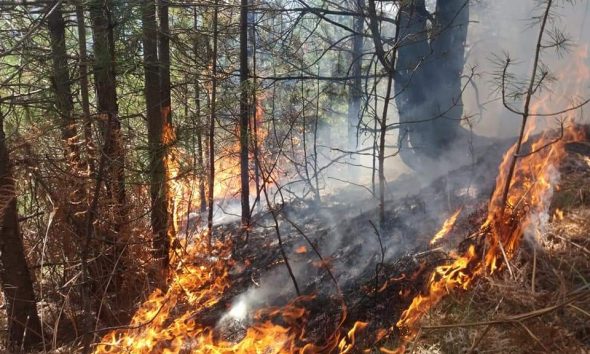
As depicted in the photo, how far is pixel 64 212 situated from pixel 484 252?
521 centimetres

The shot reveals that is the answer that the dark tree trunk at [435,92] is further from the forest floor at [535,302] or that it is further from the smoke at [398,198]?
the forest floor at [535,302]

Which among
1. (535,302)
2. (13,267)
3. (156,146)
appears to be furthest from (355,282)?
(13,267)

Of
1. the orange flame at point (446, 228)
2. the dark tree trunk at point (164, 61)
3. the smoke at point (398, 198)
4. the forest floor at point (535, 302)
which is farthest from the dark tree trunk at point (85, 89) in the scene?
the orange flame at point (446, 228)

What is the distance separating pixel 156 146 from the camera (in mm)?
A: 6887

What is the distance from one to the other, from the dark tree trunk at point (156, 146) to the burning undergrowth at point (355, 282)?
994 millimetres

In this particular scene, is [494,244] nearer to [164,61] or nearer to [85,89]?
[164,61]

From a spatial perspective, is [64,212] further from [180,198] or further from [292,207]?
[292,207]

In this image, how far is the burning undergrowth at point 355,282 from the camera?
15.0 ft

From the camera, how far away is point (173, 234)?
7949 millimetres

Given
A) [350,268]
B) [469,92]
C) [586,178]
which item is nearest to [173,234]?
[350,268]

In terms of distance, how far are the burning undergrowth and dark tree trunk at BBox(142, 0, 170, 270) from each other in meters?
0.99

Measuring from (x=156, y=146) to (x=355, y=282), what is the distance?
3.84 m

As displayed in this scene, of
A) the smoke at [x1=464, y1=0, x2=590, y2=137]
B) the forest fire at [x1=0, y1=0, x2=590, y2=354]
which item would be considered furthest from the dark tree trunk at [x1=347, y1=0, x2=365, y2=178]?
the smoke at [x1=464, y1=0, x2=590, y2=137]

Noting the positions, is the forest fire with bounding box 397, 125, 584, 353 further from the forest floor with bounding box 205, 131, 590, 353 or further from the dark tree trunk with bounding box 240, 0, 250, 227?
the dark tree trunk with bounding box 240, 0, 250, 227
